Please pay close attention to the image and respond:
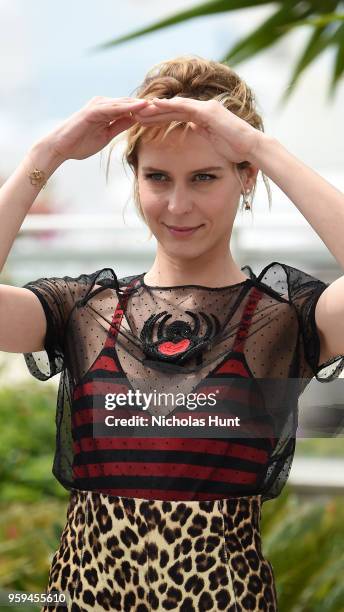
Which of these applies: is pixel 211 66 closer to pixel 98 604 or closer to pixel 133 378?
pixel 133 378

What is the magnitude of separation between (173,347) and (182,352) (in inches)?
0.7

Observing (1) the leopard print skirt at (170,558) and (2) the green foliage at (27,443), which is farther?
(2) the green foliage at (27,443)

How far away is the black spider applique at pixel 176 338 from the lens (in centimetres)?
133

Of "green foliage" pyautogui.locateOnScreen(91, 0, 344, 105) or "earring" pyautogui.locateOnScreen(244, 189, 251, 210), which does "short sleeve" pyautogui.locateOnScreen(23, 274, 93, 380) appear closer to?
"earring" pyautogui.locateOnScreen(244, 189, 251, 210)

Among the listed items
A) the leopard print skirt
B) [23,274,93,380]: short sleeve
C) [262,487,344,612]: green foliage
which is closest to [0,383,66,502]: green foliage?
[262,487,344,612]: green foliage

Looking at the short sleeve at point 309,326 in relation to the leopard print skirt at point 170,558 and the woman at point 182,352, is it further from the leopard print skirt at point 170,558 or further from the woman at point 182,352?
the leopard print skirt at point 170,558

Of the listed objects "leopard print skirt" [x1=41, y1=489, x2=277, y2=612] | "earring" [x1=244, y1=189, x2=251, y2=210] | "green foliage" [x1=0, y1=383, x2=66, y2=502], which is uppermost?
"green foliage" [x1=0, y1=383, x2=66, y2=502]

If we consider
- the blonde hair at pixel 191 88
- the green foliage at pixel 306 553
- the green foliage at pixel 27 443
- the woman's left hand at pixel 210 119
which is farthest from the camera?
the green foliage at pixel 27 443

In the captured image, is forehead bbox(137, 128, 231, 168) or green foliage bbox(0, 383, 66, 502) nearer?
forehead bbox(137, 128, 231, 168)

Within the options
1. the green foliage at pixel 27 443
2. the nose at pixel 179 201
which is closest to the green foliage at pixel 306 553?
the green foliage at pixel 27 443

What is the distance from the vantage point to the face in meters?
1.30

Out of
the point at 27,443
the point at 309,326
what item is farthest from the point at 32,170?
the point at 27,443

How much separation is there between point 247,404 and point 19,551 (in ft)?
6.57

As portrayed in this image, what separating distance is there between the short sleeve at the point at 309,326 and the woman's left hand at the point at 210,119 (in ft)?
0.71
